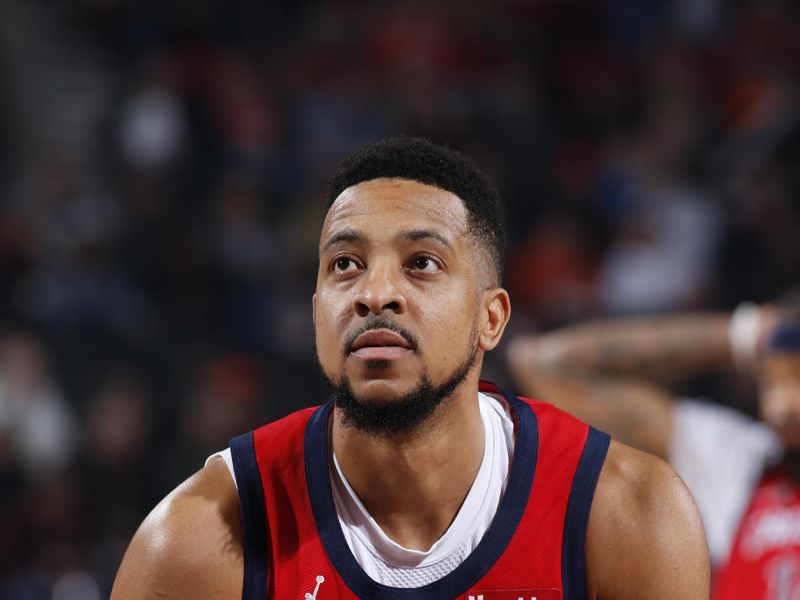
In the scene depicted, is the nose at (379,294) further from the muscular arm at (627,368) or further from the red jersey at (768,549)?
the red jersey at (768,549)

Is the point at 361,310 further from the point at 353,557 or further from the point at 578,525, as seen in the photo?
the point at 578,525

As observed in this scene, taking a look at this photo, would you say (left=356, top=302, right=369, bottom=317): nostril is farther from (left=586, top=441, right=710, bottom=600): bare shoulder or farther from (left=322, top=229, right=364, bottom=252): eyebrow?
(left=586, top=441, right=710, bottom=600): bare shoulder

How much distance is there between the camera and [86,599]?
6.17 metres

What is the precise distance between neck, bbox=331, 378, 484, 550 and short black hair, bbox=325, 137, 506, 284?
34cm

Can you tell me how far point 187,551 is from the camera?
93.0 inches

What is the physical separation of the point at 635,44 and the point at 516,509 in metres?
7.25

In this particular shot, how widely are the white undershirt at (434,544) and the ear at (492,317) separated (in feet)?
0.75

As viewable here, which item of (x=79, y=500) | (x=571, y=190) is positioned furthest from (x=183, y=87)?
(x=79, y=500)

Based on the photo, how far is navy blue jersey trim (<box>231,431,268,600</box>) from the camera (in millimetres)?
2418

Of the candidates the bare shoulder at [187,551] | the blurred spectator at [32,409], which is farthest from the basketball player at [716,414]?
the blurred spectator at [32,409]

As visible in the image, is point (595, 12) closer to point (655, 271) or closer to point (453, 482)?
point (655, 271)

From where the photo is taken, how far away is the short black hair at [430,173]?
8.20 ft

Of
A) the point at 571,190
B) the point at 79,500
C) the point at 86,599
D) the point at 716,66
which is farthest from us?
the point at 716,66

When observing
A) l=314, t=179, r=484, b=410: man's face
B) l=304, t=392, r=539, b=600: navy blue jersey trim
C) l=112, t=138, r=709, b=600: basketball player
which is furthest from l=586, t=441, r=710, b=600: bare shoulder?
l=314, t=179, r=484, b=410: man's face
